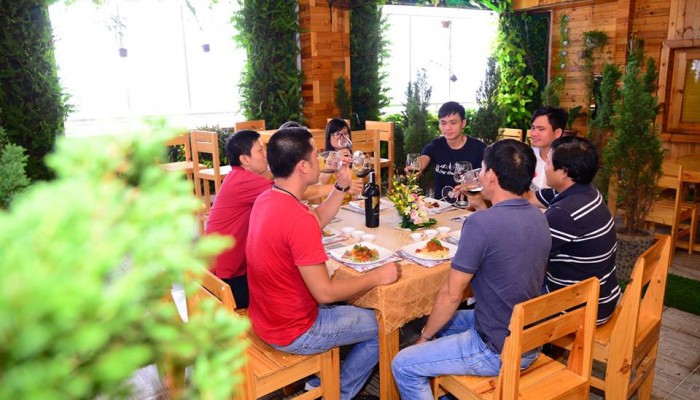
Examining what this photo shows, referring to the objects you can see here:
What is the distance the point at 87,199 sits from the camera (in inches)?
16.4

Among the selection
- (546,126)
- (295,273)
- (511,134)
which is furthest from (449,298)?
(511,134)

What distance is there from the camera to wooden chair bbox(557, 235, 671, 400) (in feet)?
6.72

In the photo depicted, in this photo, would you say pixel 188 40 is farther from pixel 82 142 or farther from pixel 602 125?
pixel 82 142

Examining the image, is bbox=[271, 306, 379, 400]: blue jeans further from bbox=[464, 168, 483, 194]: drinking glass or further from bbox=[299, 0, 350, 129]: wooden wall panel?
bbox=[299, 0, 350, 129]: wooden wall panel

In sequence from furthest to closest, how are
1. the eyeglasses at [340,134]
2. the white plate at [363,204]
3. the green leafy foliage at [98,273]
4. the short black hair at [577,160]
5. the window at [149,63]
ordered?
the window at [149,63] → the eyeglasses at [340,134] → the white plate at [363,204] → the short black hair at [577,160] → the green leafy foliage at [98,273]

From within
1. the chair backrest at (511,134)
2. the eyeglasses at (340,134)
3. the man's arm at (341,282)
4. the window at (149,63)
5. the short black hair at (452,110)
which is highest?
the window at (149,63)

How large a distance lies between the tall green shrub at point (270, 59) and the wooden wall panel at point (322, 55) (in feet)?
0.45

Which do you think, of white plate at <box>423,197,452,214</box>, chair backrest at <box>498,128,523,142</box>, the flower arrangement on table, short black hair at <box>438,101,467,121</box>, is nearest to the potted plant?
chair backrest at <box>498,128,523,142</box>

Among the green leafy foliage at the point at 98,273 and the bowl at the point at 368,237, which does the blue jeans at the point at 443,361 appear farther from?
the green leafy foliage at the point at 98,273

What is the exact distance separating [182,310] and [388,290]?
222 cm

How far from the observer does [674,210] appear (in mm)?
4508

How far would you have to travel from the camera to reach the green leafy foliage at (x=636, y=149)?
13.3ft

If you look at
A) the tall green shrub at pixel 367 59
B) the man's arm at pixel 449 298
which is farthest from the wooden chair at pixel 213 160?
the man's arm at pixel 449 298

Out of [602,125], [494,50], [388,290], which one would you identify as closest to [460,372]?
[388,290]
